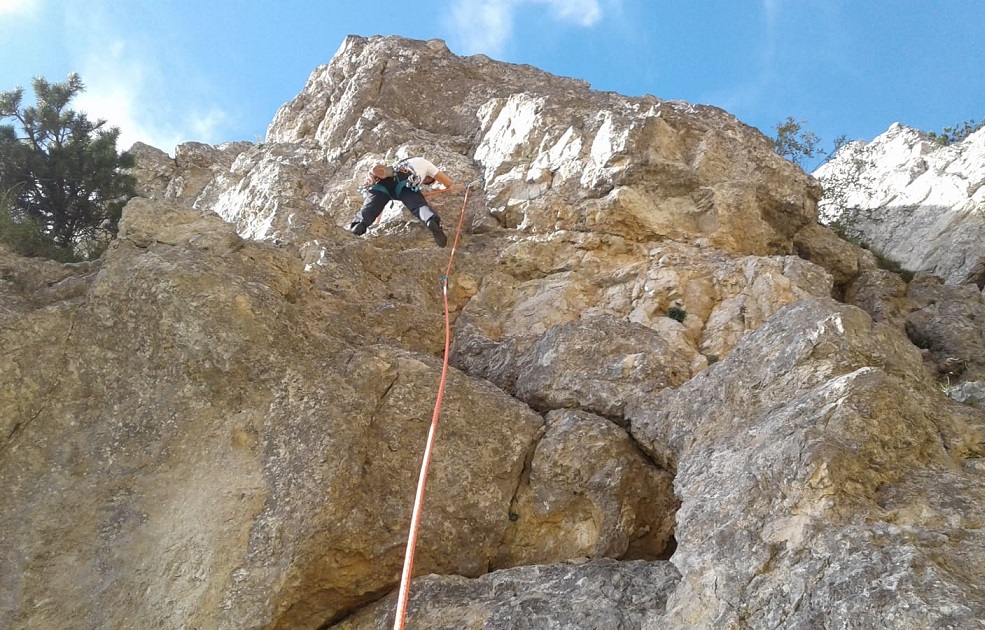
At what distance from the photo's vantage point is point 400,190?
1241 cm

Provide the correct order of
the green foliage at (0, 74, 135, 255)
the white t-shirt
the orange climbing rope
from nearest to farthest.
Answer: the orange climbing rope
the white t-shirt
the green foliage at (0, 74, 135, 255)

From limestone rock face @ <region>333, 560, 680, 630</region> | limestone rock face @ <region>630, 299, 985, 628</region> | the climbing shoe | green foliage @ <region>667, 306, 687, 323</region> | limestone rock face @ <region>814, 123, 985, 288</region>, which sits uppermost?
limestone rock face @ <region>814, 123, 985, 288</region>

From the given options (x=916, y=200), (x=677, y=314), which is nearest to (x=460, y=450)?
(x=677, y=314)

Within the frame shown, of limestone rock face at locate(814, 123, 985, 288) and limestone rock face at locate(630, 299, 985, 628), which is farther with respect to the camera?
limestone rock face at locate(814, 123, 985, 288)

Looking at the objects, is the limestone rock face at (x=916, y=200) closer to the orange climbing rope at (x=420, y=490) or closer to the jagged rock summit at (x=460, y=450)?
the jagged rock summit at (x=460, y=450)

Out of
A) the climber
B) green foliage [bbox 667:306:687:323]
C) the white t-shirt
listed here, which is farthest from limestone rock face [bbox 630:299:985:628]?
the white t-shirt

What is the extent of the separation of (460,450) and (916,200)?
22.9 m

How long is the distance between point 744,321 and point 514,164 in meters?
6.51

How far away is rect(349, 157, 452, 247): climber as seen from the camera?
12.1 metres

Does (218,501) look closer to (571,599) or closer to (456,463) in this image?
(456,463)

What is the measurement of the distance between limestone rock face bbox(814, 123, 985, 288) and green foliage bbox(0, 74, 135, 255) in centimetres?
2066

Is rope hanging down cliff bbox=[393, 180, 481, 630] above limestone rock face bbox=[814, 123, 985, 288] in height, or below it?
below

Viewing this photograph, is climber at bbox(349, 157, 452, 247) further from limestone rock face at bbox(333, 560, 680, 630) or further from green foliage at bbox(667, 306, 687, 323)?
limestone rock face at bbox(333, 560, 680, 630)

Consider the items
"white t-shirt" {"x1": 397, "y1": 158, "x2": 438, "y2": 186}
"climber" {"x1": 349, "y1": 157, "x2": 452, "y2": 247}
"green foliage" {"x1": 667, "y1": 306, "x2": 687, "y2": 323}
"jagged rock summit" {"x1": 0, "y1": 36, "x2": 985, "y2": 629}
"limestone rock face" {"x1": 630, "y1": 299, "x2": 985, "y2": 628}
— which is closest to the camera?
"limestone rock face" {"x1": 630, "y1": 299, "x2": 985, "y2": 628}
